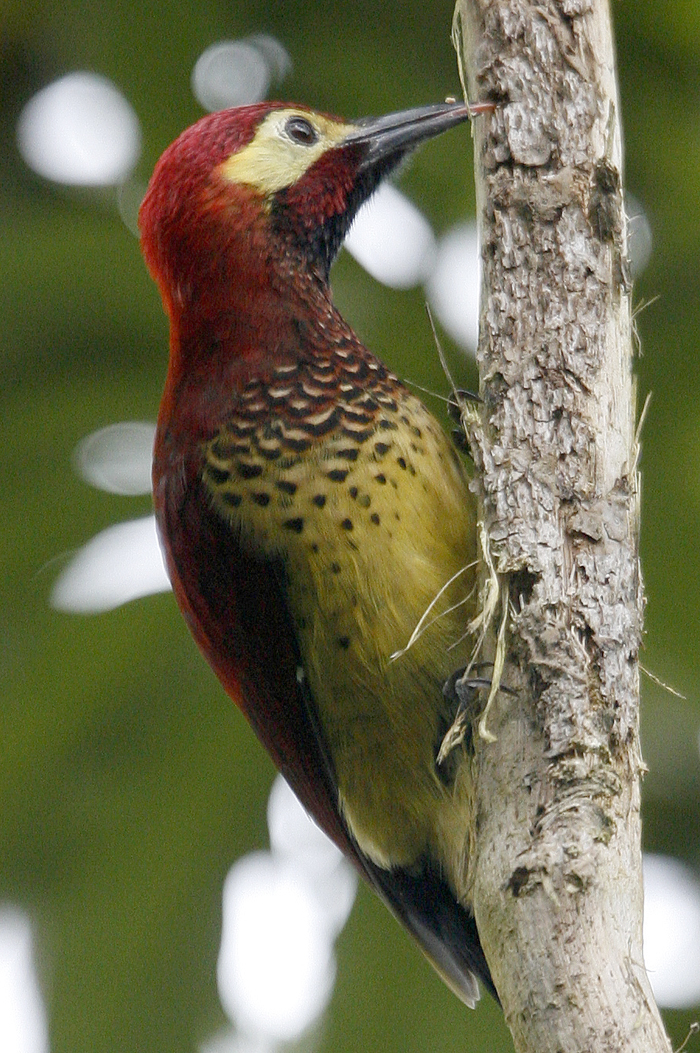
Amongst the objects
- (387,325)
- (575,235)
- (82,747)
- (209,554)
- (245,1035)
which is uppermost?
(575,235)

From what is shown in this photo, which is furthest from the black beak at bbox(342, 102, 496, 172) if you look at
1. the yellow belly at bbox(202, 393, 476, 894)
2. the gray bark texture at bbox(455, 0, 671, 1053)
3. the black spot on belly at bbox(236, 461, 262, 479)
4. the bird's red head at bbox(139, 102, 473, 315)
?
the black spot on belly at bbox(236, 461, 262, 479)

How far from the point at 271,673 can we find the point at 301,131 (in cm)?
120

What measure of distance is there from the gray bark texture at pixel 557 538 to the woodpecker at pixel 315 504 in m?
0.18

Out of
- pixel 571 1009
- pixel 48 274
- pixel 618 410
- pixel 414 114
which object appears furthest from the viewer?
pixel 48 274

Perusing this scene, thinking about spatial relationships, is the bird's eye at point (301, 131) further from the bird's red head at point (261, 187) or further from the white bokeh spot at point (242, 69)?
the white bokeh spot at point (242, 69)

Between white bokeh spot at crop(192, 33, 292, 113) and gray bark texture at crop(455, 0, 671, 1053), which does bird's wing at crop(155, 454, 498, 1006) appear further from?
white bokeh spot at crop(192, 33, 292, 113)

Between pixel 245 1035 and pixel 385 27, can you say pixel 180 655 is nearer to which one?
pixel 245 1035

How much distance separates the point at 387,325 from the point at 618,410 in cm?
138

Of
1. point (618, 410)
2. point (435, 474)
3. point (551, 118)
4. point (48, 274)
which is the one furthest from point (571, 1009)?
→ point (48, 274)

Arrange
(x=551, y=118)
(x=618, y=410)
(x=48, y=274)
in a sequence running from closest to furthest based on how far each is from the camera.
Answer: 1. (x=618, y=410)
2. (x=551, y=118)
3. (x=48, y=274)

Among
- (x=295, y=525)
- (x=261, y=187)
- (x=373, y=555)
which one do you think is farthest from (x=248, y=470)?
(x=261, y=187)

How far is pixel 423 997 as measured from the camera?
339 cm

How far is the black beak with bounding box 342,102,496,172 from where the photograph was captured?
2750mm

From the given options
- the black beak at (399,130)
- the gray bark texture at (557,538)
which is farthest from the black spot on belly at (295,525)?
the black beak at (399,130)
